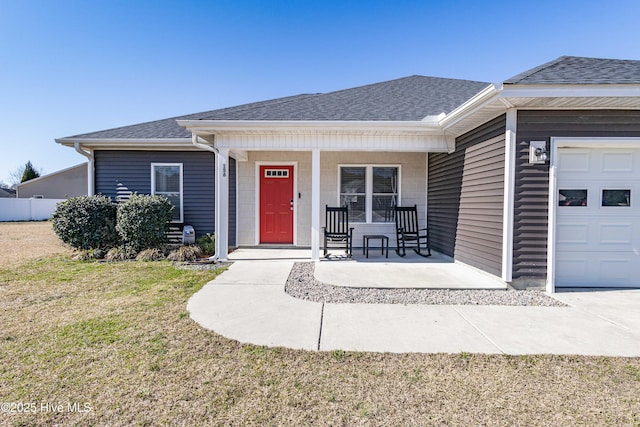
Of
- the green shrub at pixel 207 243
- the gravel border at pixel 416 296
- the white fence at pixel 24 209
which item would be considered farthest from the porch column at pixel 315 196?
the white fence at pixel 24 209

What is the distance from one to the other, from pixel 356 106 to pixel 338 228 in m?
2.65

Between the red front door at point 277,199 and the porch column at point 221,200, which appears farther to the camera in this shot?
the red front door at point 277,199

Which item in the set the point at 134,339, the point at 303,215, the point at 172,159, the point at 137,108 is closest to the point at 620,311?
the point at 134,339

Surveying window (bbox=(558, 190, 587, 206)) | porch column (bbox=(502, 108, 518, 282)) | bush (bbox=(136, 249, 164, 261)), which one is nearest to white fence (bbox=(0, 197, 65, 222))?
bush (bbox=(136, 249, 164, 261))

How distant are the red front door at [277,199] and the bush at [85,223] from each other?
332 centimetres

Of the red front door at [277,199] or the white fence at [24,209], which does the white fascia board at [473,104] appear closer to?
the red front door at [277,199]

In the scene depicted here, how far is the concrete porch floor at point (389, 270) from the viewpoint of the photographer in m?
4.40

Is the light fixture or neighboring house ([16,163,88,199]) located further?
neighboring house ([16,163,88,199])

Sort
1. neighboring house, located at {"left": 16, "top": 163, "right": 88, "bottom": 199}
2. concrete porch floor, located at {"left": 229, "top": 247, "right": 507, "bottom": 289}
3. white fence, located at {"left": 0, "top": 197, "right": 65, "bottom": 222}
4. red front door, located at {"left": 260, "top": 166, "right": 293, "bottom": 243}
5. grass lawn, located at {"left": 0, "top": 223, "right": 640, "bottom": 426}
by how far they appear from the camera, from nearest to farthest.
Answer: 1. grass lawn, located at {"left": 0, "top": 223, "right": 640, "bottom": 426}
2. concrete porch floor, located at {"left": 229, "top": 247, "right": 507, "bottom": 289}
3. red front door, located at {"left": 260, "top": 166, "right": 293, "bottom": 243}
4. white fence, located at {"left": 0, "top": 197, "right": 65, "bottom": 222}
5. neighboring house, located at {"left": 16, "top": 163, "right": 88, "bottom": 199}

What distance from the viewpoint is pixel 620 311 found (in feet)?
11.2

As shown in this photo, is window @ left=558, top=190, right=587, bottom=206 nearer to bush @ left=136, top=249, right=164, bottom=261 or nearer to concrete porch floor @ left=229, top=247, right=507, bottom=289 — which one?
concrete porch floor @ left=229, top=247, right=507, bottom=289

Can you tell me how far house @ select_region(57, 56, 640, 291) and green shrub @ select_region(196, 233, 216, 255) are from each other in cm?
42

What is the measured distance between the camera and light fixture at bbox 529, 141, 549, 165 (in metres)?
4.07

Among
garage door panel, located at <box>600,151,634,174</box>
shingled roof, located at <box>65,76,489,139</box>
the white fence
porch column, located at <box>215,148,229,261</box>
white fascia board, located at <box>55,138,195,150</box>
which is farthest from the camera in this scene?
the white fence
